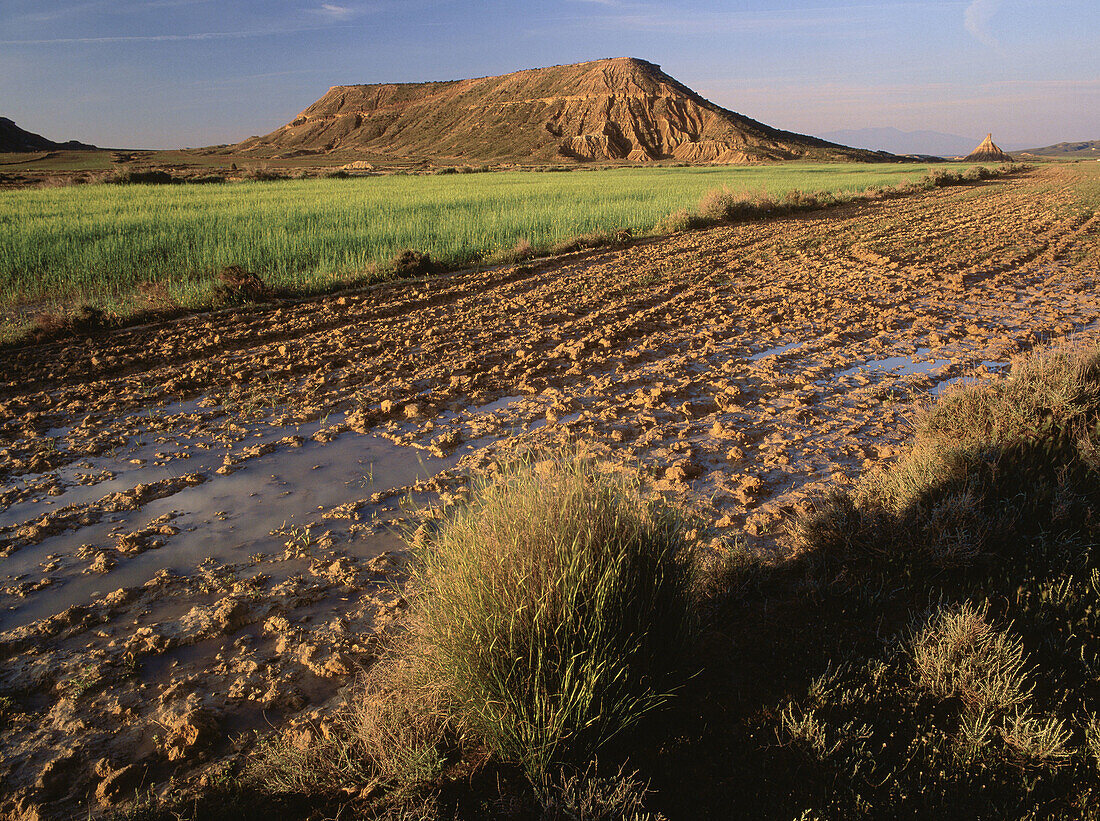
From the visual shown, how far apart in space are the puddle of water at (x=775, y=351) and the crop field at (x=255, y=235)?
626cm

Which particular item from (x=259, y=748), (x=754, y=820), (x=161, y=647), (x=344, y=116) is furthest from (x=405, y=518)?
(x=344, y=116)

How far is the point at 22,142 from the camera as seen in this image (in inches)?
4055

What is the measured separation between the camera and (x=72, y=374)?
229 inches

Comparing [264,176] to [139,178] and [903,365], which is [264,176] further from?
[903,365]

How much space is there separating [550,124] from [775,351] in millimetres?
93589

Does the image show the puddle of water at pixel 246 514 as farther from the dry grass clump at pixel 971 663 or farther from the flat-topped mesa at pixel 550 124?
the flat-topped mesa at pixel 550 124

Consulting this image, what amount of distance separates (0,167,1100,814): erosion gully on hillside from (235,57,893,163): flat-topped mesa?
74467mm

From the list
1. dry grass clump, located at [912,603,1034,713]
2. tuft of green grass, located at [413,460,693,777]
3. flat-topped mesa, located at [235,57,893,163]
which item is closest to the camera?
tuft of green grass, located at [413,460,693,777]

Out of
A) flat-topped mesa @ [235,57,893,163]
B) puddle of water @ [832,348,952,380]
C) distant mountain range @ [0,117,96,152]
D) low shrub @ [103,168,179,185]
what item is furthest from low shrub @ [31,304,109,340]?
distant mountain range @ [0,117,96,152]

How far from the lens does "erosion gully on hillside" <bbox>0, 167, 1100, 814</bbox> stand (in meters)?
2.38

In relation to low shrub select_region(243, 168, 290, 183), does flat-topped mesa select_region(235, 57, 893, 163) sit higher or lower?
higher

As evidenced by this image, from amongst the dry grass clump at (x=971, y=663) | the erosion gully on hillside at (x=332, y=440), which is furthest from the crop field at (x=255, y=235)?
the dry grass clump at (x=971, y=663)

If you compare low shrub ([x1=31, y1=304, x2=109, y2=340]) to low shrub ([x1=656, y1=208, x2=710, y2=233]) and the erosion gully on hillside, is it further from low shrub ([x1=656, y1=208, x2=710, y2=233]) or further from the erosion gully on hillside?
low shrub ([x1=656, y1=208, x2=710, y2=233])

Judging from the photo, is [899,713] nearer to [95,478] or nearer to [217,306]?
[95,478]
